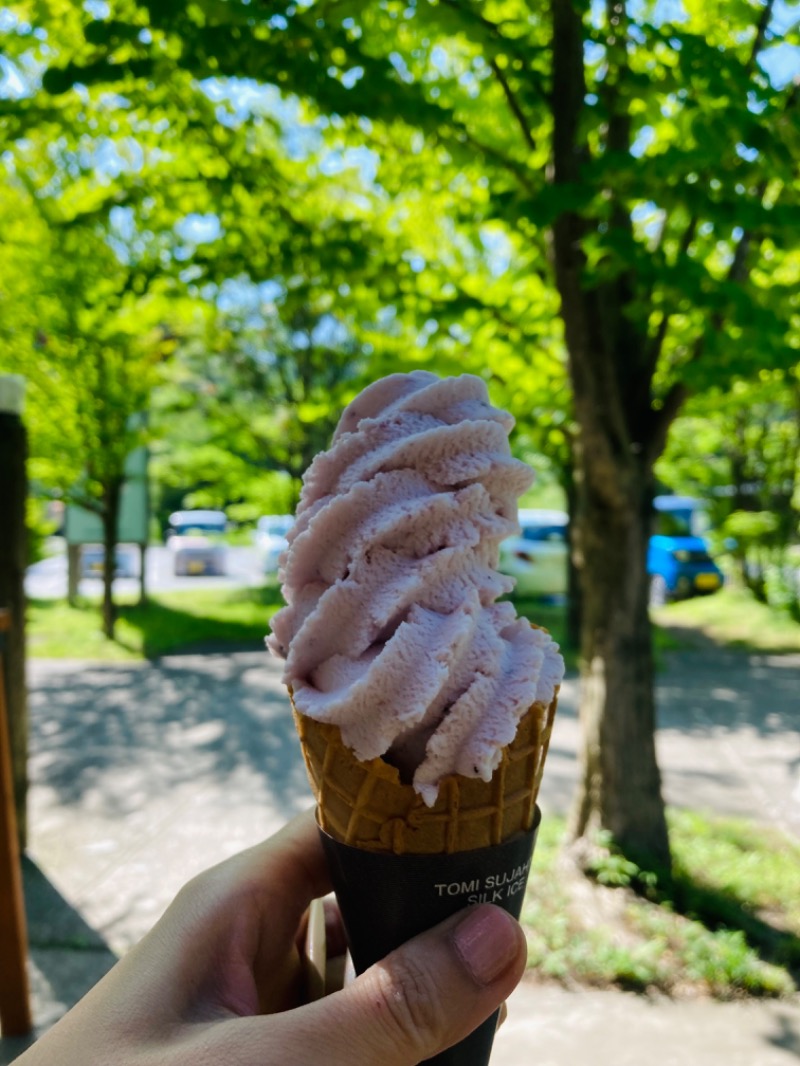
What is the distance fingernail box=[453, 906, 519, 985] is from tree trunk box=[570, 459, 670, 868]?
10.6 feet

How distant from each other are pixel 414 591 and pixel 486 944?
657mm

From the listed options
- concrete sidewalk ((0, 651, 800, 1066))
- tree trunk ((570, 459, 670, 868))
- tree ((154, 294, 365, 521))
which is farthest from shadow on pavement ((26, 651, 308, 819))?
tree ((154, 294, 365, 521))

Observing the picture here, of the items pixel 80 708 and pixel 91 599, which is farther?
pixel 91 599

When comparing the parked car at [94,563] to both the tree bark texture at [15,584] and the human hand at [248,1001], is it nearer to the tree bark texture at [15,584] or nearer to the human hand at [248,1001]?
the tree bark texture at [15,584]

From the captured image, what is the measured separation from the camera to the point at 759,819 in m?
5.59

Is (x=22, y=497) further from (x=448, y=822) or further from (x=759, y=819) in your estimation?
(x=759, y=819)

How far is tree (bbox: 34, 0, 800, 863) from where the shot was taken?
2986 millimetres

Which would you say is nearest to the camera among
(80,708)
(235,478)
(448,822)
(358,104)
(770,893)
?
(448,822)

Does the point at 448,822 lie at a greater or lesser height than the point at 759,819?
greater

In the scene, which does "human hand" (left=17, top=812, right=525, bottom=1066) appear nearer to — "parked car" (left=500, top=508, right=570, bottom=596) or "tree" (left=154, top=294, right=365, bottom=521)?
"tree" (left=154, top=294, right=365, bottom=521)

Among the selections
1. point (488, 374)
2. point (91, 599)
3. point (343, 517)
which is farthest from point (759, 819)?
point (91, 599)

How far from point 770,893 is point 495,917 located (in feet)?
12.4

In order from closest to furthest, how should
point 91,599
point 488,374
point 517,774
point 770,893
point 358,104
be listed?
point 517,774 → point 358,104 → point 770,893 → point 488,374 → point 91,599

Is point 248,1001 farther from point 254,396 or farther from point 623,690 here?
point 254,396
